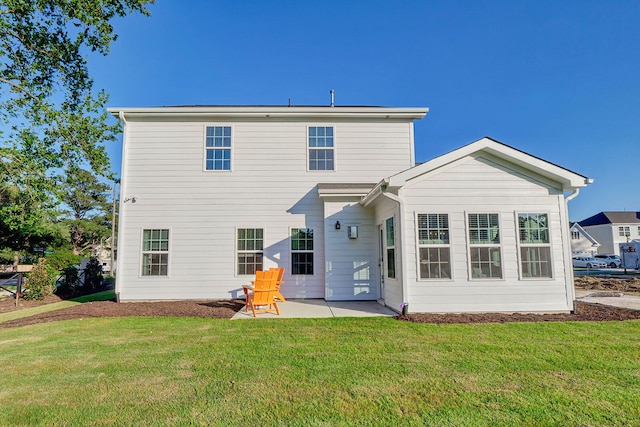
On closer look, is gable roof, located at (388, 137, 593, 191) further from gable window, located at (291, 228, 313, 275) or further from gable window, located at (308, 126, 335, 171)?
gable window, located at (291, 228, 313, 275)

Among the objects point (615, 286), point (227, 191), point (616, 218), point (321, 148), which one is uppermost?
point (616, 218)

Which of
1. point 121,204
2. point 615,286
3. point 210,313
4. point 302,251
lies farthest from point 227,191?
point 615,286

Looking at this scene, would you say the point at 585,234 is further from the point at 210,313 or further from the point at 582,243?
the point at 210,313

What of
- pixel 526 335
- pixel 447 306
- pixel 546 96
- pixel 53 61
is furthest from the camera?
pixel 546 96

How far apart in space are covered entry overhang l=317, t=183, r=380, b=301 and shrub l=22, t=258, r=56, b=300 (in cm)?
893

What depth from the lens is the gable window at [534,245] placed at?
667 centimetres

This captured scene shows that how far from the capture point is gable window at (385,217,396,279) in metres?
7.13

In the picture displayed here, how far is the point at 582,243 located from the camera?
37.3 metres

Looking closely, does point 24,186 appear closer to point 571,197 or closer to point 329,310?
point 329,310

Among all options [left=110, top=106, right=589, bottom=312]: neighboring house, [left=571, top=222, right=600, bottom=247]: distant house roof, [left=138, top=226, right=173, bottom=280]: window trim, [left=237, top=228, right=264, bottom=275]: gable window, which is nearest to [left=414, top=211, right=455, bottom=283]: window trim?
[left=110, top=106, right=589, bottom=312]: neighboring house

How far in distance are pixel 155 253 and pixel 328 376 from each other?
7.47 meters

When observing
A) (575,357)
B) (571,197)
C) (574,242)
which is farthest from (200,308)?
(574,242)

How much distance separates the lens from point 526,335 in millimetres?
4930

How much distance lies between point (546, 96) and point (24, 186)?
2259 centimetres
